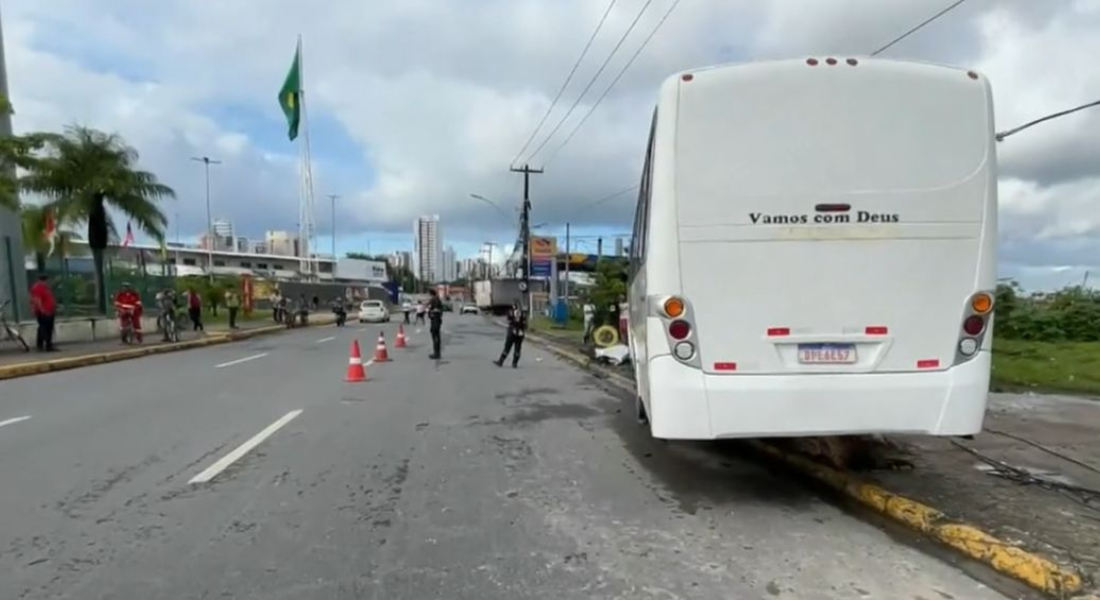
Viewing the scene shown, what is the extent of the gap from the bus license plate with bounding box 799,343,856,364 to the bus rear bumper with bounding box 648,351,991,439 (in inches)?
4.0

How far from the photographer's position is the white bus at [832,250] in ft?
16.6

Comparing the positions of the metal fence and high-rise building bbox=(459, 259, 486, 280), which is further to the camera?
high-rise building bbox=(459, 259, 486, 280)

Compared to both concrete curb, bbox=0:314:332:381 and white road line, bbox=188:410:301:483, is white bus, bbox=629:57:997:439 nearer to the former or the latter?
white road line, bbox=188:410:301:483

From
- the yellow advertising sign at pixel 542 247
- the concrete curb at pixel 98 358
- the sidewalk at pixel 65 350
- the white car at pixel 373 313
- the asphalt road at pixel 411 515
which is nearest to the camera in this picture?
the asphalt road at pixel 411 515

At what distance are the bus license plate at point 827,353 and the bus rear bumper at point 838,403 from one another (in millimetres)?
102

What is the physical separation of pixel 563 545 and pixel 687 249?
2091 mm

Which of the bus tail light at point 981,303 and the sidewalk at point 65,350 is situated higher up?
the bus tail light at point 981,303

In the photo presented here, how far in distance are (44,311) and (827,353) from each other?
20.3 metres

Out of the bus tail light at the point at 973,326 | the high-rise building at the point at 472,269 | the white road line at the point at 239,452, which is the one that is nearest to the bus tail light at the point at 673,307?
the bus tail light at the point at 973,326

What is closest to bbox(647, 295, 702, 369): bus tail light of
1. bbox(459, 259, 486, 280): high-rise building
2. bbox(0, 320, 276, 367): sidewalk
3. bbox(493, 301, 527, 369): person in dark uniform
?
bbox(493, 301, 527, 369): person in dark uniform

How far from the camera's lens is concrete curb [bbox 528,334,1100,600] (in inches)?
156

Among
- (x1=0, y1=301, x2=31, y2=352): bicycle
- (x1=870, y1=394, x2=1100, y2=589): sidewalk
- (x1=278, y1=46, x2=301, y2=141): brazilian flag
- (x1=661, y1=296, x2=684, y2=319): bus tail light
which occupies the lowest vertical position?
(x1=870, y1=394, x2=1100, y2=589): sidewalk

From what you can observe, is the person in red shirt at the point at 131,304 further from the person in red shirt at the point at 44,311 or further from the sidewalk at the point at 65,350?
the person in red shirt at the point at 44,311

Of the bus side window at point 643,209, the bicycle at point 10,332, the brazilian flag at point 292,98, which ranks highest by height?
the brazilian flag at point 292,98
